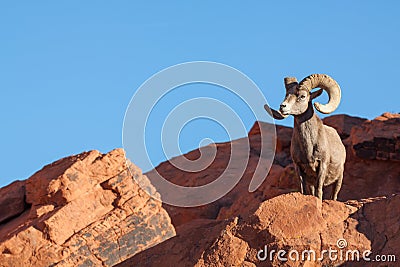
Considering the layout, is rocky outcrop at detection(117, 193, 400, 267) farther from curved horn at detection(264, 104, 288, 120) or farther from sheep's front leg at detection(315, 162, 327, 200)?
curved horn at detection(264, 104, 288, 120)

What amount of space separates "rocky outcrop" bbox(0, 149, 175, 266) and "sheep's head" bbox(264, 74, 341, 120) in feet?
17.2

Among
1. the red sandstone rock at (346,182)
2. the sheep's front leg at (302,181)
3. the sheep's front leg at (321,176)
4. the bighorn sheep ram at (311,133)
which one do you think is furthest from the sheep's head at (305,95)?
the red sandstone rock at (346,182)

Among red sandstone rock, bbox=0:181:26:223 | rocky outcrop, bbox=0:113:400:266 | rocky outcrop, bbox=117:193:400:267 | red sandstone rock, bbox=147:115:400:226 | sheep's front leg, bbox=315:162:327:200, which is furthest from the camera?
red sandstone rock, bbox=147:115:400:226

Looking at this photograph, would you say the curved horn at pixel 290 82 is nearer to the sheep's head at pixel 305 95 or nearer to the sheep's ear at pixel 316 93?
the sheep's head at pixel 305 95

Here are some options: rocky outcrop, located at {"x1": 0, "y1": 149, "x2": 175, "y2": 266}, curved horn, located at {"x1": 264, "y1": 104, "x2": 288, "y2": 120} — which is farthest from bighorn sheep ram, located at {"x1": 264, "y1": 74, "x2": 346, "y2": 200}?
rocky outcrop, located at {"x1": 0, "y1": 149, "x2": 175, "y2": 266}

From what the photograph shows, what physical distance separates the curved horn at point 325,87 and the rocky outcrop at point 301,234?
1976mm

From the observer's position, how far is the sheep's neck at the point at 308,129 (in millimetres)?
14055

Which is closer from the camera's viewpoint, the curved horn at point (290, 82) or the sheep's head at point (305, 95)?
the sheep's head at point (305, 95)

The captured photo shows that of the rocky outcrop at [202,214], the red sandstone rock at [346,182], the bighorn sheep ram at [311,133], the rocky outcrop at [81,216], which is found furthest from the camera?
the red sandstone rock at [346,182]

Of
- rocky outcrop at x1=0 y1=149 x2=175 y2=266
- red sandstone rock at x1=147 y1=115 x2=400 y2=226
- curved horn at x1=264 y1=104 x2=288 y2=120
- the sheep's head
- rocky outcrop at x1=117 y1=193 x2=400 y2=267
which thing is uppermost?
red sandstone rock at x1=147 y1=115 x2=400 y2=226

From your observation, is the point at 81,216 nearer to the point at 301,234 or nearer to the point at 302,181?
the point at 302,181

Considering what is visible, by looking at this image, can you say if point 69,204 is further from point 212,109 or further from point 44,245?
point 212,109

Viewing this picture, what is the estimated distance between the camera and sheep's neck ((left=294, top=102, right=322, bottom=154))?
1405 centimetres

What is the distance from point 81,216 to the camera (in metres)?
17.4
